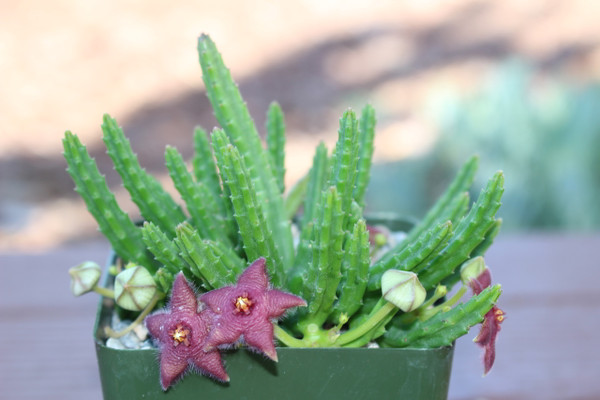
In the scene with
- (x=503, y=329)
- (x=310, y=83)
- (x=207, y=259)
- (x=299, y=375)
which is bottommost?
(x=503, y=329)

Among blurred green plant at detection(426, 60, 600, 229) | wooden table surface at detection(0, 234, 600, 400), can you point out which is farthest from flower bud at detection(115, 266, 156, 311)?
blurred green plant at detection(426, 60, 600, 229)

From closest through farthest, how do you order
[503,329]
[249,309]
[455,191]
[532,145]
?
[249,309]
[455,191]
[503,329]
[532,145]

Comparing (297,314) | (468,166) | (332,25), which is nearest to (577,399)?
(468,166)

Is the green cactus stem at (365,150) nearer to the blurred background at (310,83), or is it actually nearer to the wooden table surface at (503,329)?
the wooden table surface at (503,329)

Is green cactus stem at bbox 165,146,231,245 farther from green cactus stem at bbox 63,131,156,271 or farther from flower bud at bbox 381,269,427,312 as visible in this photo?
flower bud at bbox 381,269,427,312

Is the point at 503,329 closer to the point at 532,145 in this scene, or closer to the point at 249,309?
the point at 249,309

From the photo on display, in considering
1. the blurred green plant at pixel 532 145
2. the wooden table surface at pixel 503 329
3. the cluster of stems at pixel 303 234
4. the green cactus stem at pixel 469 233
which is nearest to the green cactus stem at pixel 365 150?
the cluster of stems at pixel 303 234

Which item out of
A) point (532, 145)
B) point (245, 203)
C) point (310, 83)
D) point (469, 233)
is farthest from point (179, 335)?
point (310, 83)
